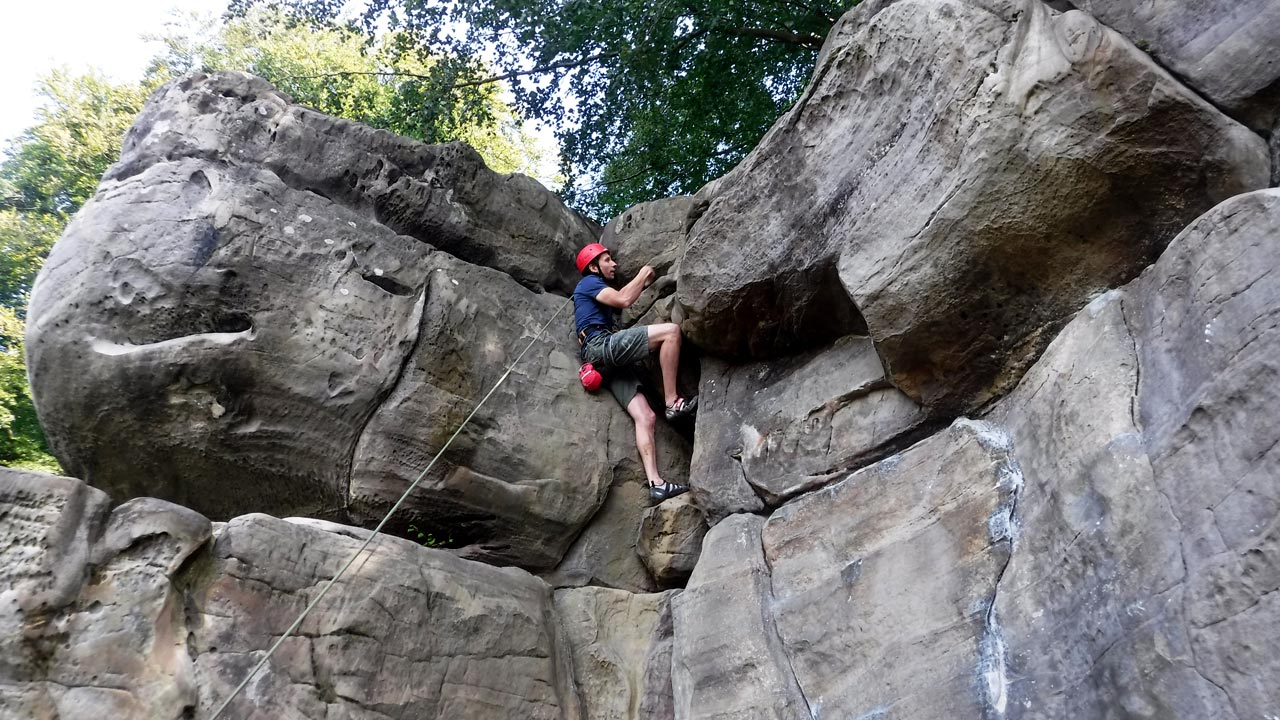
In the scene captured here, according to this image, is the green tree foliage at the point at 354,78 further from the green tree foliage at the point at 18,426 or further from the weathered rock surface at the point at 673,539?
the weathered rock surface at the point at 673,539

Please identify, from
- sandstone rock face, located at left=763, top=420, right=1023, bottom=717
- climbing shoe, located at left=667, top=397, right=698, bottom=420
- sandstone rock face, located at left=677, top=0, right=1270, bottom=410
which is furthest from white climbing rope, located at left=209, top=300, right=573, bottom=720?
sandstone rock face, located at left=763, top=420, right=1023, bottom=717

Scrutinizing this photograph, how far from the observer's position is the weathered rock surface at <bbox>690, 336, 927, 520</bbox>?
4.75 metres

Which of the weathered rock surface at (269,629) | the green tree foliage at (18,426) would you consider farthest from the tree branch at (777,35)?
the green tree foliage at (18,426)

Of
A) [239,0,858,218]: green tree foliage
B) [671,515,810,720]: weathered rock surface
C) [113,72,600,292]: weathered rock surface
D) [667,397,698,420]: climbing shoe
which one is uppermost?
[239,0,858,218]: green tree foliage

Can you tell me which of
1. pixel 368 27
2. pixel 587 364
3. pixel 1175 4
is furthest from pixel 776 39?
pixel 1175 4

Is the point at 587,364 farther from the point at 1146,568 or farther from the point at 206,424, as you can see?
the point at 1146,568

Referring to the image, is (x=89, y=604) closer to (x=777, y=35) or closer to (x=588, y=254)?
(x=588, y=254)

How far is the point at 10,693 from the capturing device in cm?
378

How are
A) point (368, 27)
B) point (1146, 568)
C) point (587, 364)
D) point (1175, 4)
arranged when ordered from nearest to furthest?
point (1146, 568), point (1175, 4), point (587, 364), point (368, 27)

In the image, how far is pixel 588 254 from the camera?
663cm

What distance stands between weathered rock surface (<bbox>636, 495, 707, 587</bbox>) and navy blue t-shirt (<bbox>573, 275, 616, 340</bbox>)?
1352 millimetres

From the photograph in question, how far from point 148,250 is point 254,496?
A: 1.46m

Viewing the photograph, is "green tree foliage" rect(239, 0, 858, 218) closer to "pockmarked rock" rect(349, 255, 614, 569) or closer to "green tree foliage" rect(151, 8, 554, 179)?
"green tree foliage" rect(151, 8, 554, 179)

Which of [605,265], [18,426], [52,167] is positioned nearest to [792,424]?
[605,265]
